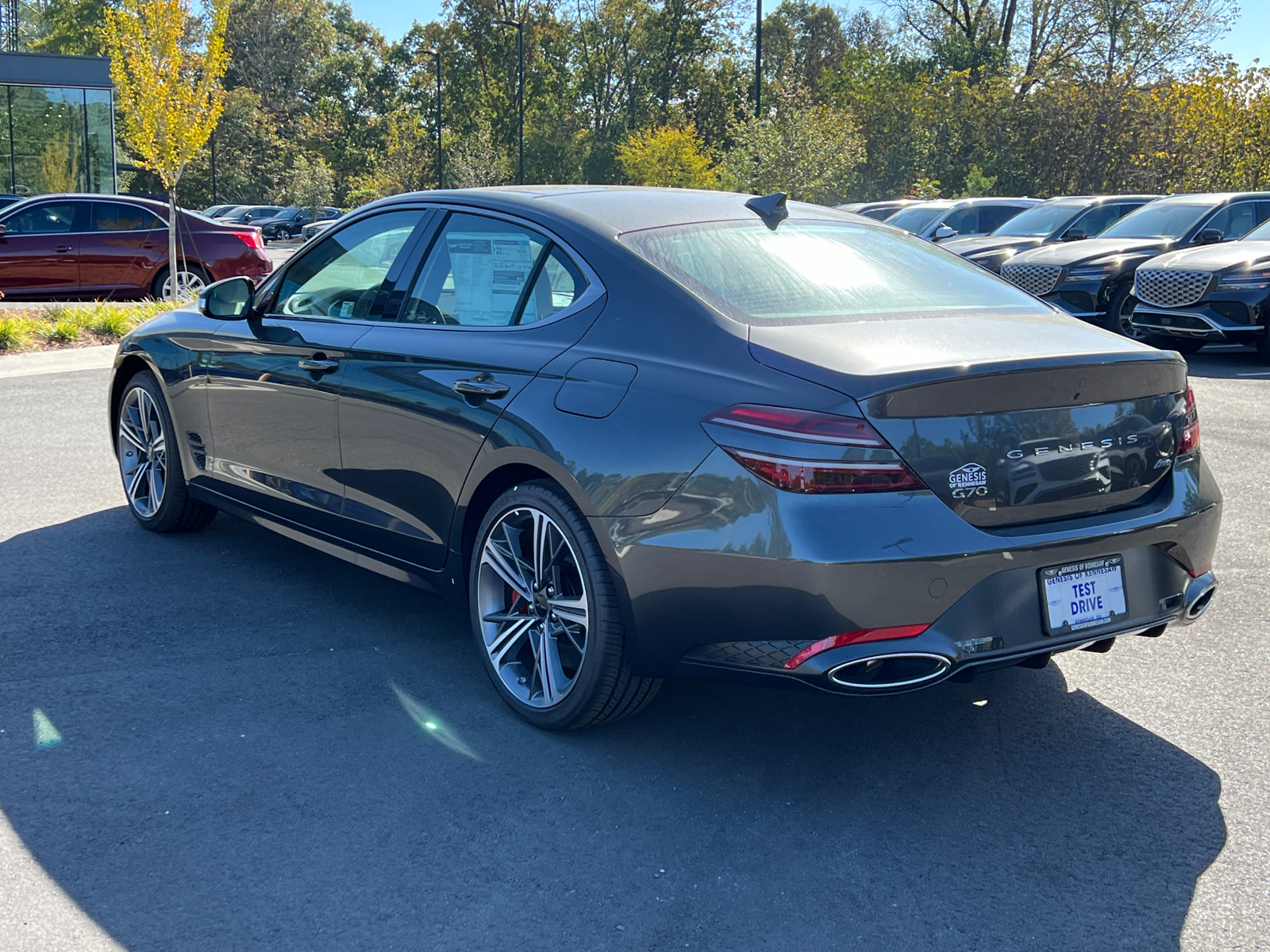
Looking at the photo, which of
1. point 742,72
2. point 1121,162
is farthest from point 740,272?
point 742,72

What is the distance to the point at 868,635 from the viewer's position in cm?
309

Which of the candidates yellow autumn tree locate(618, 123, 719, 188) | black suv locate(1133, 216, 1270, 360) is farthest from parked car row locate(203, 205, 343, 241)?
black suv locate(1133, 216, 1270, 360)

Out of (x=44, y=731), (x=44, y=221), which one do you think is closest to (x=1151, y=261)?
(x=44, y=731)

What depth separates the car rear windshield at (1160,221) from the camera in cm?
1444

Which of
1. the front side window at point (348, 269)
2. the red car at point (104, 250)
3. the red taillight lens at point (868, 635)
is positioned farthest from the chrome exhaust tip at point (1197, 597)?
the red car at point (104, 250)

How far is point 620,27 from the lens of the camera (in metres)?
71.4

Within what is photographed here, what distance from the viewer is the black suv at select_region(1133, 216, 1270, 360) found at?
12.1 metres

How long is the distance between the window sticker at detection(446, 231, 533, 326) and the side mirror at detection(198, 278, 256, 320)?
1.29 metres

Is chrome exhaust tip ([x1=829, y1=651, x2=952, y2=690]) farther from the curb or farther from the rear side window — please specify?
the rear side window

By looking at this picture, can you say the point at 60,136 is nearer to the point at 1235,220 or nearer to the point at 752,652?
the point at 1235,220

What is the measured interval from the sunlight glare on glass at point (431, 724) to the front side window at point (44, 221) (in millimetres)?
14638

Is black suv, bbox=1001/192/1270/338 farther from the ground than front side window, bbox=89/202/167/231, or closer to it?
closer to it

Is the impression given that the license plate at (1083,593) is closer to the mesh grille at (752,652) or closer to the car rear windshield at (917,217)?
the mesh grille at (752,652)

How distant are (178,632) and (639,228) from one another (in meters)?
2.33
